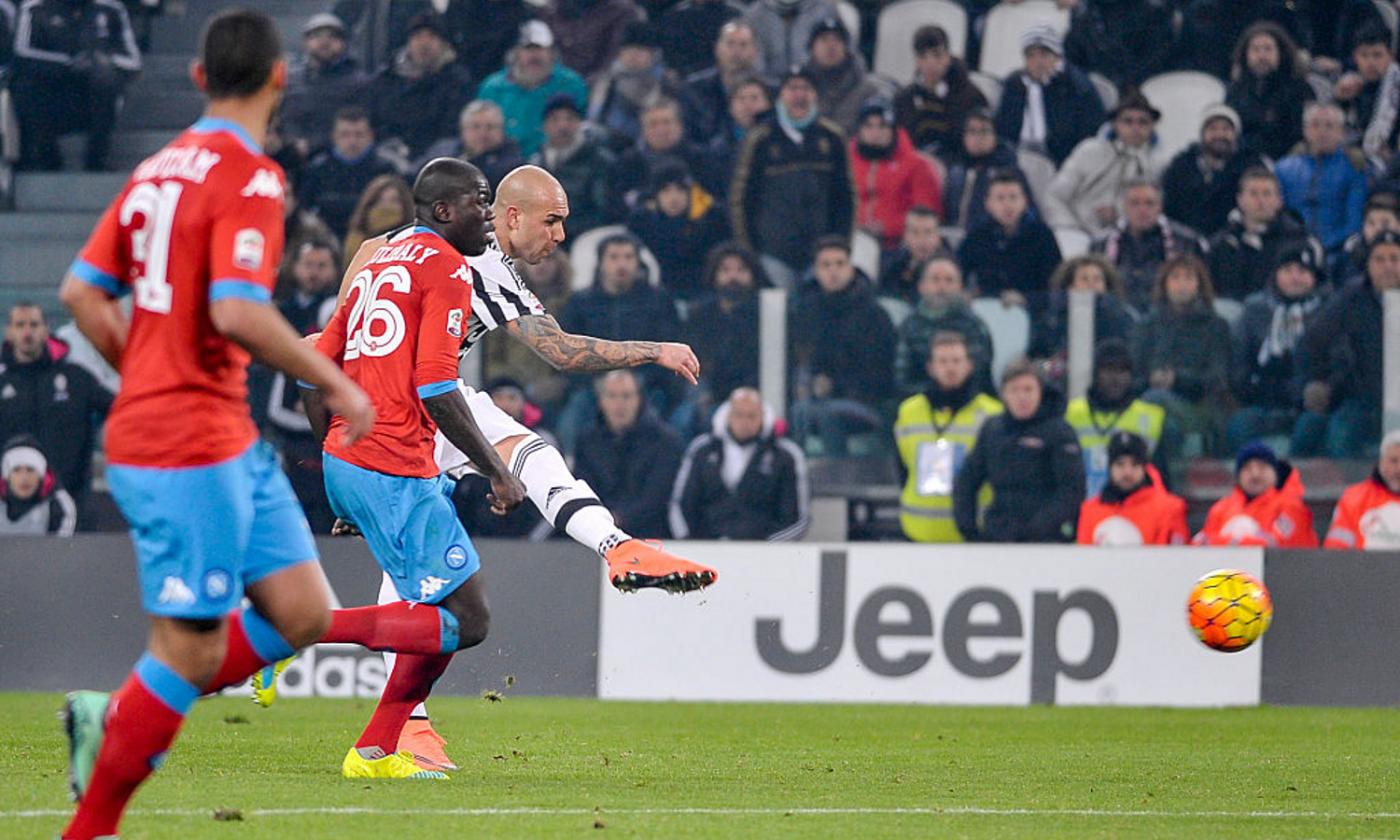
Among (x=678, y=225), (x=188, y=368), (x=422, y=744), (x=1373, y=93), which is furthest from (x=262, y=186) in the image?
(x=1373, y=93)

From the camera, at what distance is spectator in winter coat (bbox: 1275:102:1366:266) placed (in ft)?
50.4

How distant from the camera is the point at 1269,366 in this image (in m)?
13.8

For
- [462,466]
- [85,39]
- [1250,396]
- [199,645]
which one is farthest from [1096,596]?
[85,39]

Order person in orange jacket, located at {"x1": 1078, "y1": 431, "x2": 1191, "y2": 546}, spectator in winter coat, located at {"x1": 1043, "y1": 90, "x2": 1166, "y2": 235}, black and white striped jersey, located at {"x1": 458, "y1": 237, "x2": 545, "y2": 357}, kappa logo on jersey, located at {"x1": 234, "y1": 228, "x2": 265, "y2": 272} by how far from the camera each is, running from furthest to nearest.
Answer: spectator in winter coat, located at {"x1": 1043, "y1": 90, "x2": 1166, "y2": 235} < person in orange jacket, located at {"x1": 1078, "y1": 431, "x2": 1191, "y2": 546} < black and white striped jersey, located at {"x1": 458, "y1": 237, "x2": 545, "y2": 357} < kappa logo on jersey, located at {"x1": 234, "y1": 228, "x2": 265, "y2": 272}

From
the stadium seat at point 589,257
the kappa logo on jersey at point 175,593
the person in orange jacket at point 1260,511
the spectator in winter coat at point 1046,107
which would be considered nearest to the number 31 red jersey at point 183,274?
the kappa logo on jersey at point 175,593

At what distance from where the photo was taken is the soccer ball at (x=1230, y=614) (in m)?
10.4

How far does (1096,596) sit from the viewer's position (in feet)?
42.1

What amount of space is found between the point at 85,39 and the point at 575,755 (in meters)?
10.6

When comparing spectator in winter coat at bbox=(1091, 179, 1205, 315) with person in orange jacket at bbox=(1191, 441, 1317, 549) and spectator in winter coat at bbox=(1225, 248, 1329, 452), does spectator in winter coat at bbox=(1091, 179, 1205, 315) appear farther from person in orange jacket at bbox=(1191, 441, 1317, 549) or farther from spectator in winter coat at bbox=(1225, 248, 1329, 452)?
person in orange jacket at bbox=(1191, 441, 1317, 549)

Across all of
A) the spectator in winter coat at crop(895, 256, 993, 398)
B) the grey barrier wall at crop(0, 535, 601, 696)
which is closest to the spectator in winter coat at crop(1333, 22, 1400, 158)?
the spectator in winter coat at crop(895, 256, 993, 398)

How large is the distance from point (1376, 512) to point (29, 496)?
864 cm

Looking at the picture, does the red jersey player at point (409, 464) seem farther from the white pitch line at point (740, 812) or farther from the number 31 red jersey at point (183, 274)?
the number 31 red jersey at point (183, 274)

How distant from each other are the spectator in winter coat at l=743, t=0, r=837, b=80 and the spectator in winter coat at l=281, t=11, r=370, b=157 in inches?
127

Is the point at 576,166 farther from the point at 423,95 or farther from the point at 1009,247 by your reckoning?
the point at 1009,247
